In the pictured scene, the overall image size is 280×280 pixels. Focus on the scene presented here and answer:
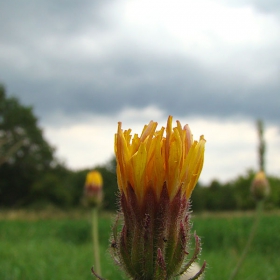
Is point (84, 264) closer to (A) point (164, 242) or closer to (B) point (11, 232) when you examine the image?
(A) point (164, 242)

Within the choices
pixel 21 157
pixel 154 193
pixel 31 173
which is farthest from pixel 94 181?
pixel 31 173

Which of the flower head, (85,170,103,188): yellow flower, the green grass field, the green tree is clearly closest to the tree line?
the green tree

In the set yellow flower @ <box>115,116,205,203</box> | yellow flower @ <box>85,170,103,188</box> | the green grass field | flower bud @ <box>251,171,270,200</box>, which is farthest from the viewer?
the green grass field

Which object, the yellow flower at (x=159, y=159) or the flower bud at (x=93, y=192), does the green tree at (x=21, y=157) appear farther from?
the yellow flower at (x=159, y=159)

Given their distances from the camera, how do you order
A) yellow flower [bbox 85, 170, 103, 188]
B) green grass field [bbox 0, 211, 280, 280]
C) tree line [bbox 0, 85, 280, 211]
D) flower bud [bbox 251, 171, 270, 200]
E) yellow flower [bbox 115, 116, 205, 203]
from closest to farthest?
1. yellow flower [bbox 115, 116, 205, 203]
2. flower bud [bbox 251, 171, 270, 200]
3. yellow flower [bbox 85, 170, 103, 188]
4. green grass field [bbox 0, 211, 280, 280]
5. tree line [bbox 0, 85, 280, 211]

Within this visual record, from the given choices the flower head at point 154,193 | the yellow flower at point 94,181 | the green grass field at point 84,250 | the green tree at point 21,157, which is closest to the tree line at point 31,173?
the green tree at point 21,157

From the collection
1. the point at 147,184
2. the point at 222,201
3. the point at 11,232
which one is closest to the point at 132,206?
the point at 147,184

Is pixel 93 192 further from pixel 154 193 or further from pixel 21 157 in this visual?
pixel 21 157

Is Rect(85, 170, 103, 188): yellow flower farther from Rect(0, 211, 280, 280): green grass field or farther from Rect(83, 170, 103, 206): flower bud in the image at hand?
Rect(0, 211, 280, 280): green grass field
